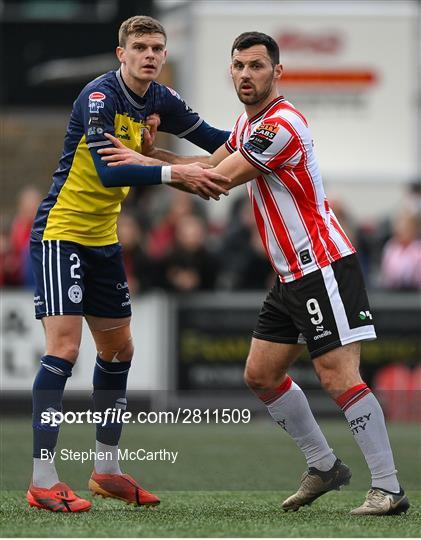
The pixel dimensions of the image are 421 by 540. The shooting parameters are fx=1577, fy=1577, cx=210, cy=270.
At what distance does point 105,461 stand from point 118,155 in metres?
1.73

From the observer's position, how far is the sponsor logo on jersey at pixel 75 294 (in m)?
8.16

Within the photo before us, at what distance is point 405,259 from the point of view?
15172 mm

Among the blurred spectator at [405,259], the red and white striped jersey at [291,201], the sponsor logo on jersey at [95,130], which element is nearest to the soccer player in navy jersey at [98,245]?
the sponsor logo on jersey at [95,130]

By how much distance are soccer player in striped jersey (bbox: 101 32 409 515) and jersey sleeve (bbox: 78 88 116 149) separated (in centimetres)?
9

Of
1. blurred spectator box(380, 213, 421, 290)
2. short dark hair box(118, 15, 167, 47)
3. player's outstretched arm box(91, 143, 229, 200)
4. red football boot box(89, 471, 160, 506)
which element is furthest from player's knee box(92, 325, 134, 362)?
blurred spectator box(380, 213, 421, 290)

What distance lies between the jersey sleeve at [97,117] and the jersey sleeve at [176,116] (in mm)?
566

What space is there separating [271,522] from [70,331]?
1.45 metres

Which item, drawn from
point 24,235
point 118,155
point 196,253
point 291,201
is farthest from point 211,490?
point 24,235

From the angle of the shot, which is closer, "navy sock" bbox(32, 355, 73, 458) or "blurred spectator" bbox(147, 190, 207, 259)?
"navy sock" bbox(32, 355, 73, 458)

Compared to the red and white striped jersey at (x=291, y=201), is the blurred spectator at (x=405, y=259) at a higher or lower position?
lower

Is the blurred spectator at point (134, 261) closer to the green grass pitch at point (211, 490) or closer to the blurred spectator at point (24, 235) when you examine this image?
the blurred spectator at point (24, 235)

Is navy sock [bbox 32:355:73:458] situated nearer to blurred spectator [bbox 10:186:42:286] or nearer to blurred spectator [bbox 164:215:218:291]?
blurred spectator [bbox 10:186:42:286]

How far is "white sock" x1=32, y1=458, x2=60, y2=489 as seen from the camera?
7.98 m

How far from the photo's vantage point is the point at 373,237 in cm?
1917
